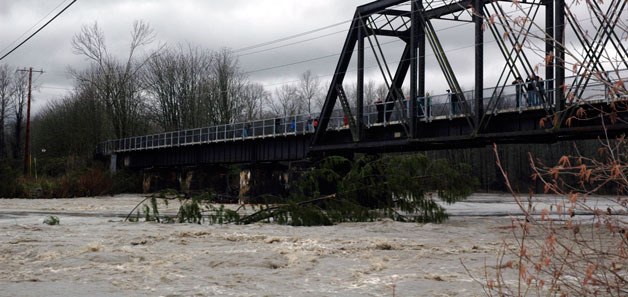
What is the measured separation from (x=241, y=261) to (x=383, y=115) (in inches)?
880

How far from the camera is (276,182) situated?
52.0m

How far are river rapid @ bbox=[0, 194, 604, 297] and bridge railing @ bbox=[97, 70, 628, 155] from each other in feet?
13.5

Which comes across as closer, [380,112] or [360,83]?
[360,83]

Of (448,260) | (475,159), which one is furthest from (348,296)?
(475,159)

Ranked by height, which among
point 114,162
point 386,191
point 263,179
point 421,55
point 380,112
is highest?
point 421,55

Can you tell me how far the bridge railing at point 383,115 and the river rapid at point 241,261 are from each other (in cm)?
Result: 411

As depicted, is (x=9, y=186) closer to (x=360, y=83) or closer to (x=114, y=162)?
(x=114, y=162)

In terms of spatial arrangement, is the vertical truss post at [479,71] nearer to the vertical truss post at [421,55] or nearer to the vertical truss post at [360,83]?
the vertical truss post at [421,55]

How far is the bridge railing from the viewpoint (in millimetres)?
25336

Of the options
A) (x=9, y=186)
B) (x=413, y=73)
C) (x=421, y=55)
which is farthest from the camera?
(x=9, y=186)

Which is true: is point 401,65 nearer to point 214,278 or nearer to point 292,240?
point 292,240

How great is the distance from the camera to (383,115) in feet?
114

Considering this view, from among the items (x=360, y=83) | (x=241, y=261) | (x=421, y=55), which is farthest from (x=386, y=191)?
(x=360, y=83)

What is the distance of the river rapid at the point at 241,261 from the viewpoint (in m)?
10.4
